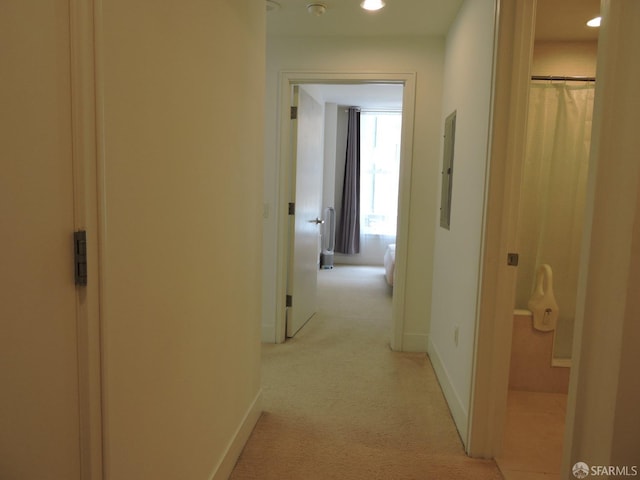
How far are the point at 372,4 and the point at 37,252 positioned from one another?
8.28ft

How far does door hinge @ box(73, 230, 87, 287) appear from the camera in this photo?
905 mm

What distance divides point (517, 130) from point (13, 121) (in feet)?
6.11

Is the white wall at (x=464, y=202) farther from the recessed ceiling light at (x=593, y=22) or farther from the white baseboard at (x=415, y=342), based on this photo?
the recessed ceiling light at (x=593, y=22)

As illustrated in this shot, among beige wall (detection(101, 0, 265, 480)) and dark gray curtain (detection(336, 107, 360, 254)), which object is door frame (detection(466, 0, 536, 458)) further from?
dark gray curtain (detection(336, 107, 360, 254))

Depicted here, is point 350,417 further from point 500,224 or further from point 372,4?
point 372,4

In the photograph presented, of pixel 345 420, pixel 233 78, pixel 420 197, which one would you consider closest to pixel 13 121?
pixel 233 78

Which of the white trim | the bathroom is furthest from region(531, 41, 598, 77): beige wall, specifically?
the white trim

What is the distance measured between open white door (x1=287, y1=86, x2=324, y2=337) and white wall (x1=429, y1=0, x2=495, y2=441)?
115 centimetres

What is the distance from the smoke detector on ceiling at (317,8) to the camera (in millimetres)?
2734

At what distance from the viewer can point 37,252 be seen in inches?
32.0

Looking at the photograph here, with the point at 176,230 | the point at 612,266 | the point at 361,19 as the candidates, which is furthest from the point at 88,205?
the point at 361,19

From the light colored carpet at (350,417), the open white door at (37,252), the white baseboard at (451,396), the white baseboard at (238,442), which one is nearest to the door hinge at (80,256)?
the open white door at (37,252)

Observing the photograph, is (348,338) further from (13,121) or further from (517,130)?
(13,121)

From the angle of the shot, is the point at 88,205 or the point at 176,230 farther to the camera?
the point at 176,230
